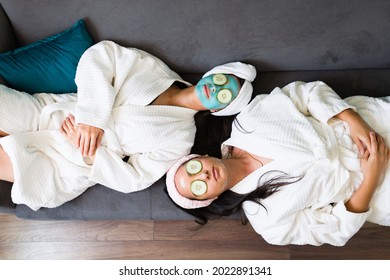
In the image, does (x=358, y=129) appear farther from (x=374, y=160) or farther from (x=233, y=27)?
(x=233, y=27)

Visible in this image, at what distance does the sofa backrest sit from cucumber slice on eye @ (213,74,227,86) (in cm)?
15

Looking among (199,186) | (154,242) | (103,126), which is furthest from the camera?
(154,242)

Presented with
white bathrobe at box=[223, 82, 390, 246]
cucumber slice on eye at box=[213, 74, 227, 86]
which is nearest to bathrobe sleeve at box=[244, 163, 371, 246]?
white bathrobe at box=[223, 82, 390, 246]

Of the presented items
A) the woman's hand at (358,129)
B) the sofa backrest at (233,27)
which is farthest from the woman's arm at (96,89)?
the woman's hand at (358,129)

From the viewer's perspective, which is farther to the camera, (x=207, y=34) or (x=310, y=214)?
(x=207, y=34)

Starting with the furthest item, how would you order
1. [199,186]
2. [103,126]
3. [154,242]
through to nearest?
[154,242] < [103,126] < [199,186]

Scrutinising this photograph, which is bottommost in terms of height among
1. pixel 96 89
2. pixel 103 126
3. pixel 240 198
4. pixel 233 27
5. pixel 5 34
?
pixel 240 198

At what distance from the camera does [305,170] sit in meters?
1.31

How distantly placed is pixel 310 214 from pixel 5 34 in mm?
1431

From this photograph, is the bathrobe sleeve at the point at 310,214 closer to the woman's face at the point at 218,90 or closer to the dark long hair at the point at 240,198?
the dark long hair at the point at 240,198

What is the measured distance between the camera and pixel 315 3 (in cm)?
136

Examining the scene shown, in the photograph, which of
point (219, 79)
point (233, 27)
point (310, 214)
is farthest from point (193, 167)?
point (233, 27)

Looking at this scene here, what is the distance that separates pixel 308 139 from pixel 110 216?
2.82 feet

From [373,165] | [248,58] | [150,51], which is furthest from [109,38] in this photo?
[373,165]
